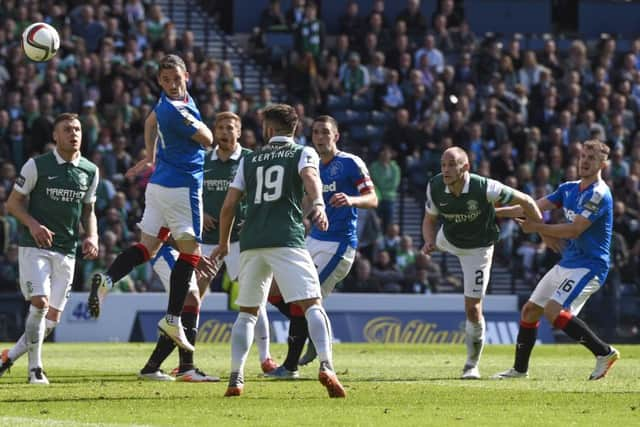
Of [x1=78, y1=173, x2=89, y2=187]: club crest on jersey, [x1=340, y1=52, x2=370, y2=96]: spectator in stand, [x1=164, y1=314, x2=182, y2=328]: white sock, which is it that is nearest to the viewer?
[x1=164, y1=314, x2=182, y2=328]: white sock

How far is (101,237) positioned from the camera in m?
26.8

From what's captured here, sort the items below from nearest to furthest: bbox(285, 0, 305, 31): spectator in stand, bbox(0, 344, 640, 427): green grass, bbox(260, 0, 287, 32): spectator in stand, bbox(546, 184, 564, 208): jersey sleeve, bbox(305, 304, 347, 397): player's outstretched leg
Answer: bbox(0, 344, 640, 427): green grass < bbox(305, 304, 347, 397): player's outstretched leg < bbox(546, 184, 564, 208): jersey sleeve < bbox(285, 0, 305, 31): spectator in stand < bbox(260, 0, 287, 32): spectator in stand

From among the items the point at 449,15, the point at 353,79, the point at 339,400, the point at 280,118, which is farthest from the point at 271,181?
the point at 449,15

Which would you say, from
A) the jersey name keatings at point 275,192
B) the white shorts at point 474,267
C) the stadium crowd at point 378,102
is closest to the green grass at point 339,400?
the white shorts at point 474,267

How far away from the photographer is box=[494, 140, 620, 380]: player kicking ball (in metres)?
15.5

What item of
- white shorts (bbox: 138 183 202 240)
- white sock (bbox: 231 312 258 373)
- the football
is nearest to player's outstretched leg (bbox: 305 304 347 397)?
white sock (bbox: 231 312 258 373)

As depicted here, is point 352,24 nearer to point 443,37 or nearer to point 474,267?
point 443,37

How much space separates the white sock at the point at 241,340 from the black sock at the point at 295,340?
261 centimetres

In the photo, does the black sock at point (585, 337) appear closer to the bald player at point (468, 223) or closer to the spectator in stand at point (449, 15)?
the bald player at point (468, 223)

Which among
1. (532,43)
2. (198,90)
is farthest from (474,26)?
(198,90)

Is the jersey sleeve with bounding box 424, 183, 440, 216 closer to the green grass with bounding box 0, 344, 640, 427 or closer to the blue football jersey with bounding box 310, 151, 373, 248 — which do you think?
the blue football jersey with bounding box 310, 151, 373, 248

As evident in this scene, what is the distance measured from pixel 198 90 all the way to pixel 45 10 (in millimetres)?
3743

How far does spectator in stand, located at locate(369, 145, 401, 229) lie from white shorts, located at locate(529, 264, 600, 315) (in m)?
14.2

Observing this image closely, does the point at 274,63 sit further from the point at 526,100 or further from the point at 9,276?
the point at 9,276
